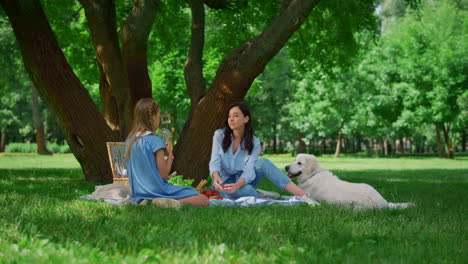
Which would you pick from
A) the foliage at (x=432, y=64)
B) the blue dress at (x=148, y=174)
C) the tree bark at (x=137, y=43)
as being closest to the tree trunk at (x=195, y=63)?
the tree bark at (x=137, y=43)

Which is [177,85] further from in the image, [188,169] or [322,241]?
[322,241]

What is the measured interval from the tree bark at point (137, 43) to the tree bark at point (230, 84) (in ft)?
6.42

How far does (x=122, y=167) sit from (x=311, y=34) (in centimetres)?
828

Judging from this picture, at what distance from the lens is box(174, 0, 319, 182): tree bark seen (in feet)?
30.4

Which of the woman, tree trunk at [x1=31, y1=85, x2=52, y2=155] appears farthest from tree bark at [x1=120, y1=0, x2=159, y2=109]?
tree trunk at [x1=31, y1=85, x2=52, y2=155]

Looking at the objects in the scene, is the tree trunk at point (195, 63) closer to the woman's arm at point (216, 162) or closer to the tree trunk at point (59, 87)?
the tree trunk at point (59, 87)

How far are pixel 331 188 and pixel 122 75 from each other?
19.2ft

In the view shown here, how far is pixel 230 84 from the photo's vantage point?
9.48 meters

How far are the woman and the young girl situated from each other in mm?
822

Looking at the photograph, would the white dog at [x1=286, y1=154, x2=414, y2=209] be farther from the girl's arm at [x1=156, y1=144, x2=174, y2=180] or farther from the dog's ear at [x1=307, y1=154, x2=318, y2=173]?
the girl's arm at [x1=156, y1=144, x2=174, y2=180]

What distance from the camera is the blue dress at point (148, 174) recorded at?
19.5 ft

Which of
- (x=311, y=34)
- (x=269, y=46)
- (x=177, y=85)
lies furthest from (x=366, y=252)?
(x=177, y=85)

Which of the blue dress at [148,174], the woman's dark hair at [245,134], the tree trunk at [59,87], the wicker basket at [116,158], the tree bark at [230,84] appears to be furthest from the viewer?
the tree trunk at [59,87]

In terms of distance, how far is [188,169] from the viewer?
970 cm
